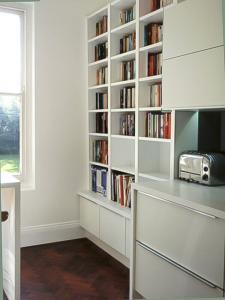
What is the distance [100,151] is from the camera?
12.0 feet

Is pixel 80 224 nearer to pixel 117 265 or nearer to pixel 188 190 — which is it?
pixel 117 265

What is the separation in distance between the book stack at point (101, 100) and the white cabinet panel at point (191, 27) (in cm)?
122

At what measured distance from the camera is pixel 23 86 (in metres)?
3.63

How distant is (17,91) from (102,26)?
1134 millimetres

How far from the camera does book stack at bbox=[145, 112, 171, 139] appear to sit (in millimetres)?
2652

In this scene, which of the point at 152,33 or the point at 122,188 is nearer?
the point at 152,33

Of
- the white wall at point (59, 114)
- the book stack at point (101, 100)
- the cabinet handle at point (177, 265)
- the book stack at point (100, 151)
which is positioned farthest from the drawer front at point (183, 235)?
the white wall at point (59, 114)

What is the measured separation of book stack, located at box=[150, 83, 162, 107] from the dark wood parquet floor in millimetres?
1496

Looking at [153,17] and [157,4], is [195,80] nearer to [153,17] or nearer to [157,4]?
[153,17]

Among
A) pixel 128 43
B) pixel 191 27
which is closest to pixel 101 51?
pixel 128 43

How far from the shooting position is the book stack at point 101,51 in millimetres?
3557

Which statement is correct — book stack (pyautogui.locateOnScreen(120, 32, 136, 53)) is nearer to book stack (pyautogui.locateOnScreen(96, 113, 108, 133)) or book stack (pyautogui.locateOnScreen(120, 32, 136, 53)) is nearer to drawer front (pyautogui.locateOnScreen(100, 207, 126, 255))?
book stack (pyautogui.locateOnScreen(96, 113, 108, 133))

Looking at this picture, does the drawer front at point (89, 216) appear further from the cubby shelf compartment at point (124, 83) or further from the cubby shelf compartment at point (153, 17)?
the cubby shelf compartment at point (153, 17)

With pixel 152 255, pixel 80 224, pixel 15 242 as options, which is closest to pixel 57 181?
pixel 80 224
